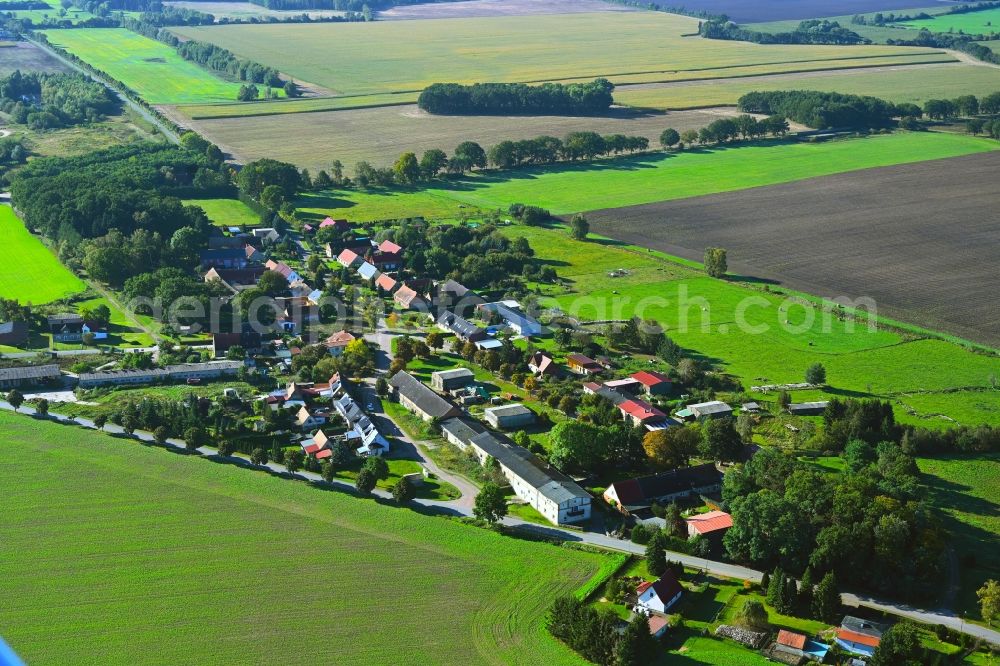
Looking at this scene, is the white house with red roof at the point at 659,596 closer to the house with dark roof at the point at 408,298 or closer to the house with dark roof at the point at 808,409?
the house with dark roof at the point at 808,409

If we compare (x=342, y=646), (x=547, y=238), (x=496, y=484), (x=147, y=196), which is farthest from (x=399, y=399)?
(x=147, y=196)

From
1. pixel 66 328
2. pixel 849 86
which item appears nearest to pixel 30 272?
pixel 66 328

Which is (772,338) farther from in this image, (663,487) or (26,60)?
(26,60)

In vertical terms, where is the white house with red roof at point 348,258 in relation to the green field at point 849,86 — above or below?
below

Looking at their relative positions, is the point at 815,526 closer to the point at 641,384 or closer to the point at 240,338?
the point at 641,384

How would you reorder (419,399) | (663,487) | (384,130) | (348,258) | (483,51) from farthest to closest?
(483,51) < (384,130) < (348,258) < (419,399) < (663,487)

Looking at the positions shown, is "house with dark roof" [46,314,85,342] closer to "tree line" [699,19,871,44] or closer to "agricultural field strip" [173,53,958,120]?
"agricultural field strip" [173,53,958,120]

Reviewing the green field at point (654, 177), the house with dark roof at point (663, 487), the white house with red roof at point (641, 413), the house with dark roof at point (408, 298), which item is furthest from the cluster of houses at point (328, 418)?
the green field at point (654, 177)
